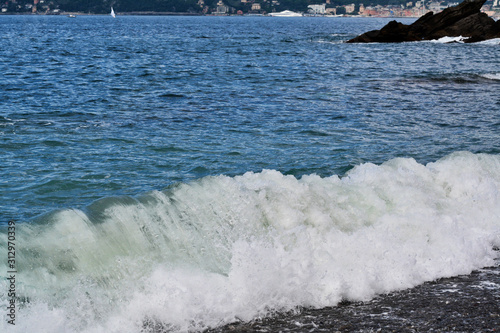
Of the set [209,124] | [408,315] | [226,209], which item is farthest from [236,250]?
[209,124]

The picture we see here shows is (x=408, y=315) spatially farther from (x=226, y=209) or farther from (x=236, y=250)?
(x=226, y=209)

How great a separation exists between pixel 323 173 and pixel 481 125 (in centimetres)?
693

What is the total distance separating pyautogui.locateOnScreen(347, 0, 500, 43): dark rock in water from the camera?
179 feet

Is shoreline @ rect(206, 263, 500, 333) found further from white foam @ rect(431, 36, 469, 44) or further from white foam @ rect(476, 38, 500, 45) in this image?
white foam @ rect(431, 36, 469, 44)

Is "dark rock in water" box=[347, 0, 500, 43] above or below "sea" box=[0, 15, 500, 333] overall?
above

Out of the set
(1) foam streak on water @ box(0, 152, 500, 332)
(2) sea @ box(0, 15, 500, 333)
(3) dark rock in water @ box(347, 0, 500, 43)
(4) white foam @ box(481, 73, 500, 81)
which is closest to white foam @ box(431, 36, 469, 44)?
(3) dark rock in water @ box(347, 0, 500, 43)

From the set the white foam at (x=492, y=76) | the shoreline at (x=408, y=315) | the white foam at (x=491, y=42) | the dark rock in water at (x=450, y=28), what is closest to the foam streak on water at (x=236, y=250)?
the shoreline at (x=408, y=315)

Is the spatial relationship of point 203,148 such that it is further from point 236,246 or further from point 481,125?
point 481,125

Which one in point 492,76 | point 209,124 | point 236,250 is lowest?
point 236,250

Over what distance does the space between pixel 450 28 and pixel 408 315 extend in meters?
58.0

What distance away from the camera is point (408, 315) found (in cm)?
502

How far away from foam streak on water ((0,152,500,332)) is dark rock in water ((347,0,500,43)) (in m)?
51.4

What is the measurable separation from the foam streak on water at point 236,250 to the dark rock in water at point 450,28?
51.4m

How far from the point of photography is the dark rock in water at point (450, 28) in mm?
54487
